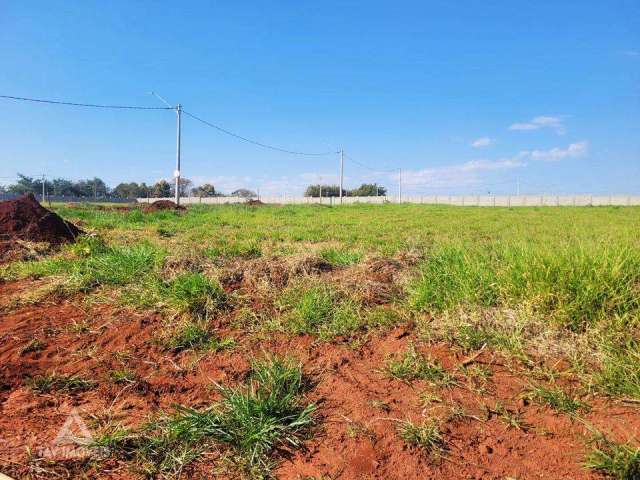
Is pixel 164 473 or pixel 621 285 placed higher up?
pixel 621 285

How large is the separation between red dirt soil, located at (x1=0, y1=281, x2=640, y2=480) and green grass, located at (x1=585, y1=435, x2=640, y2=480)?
0.21ft

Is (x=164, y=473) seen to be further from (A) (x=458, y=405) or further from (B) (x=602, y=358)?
(B) (x=602, y=358)

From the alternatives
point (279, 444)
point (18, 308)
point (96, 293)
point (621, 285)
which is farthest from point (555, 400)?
point (18, 308)

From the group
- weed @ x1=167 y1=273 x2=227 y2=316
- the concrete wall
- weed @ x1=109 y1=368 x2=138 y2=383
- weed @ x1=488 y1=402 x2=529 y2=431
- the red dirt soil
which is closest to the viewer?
the red dirt soil

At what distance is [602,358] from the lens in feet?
6.93

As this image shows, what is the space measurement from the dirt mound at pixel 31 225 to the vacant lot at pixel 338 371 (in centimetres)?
260

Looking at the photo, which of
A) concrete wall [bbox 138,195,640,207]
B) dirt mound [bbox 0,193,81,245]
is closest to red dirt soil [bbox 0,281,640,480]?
dirt mound [bbox 0,193,81,245]

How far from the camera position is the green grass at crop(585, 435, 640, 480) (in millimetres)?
1466

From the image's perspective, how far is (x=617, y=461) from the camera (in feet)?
4.90

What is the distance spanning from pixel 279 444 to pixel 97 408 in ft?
3.42

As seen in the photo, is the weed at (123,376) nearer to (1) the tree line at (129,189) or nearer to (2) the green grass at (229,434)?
(2) the green grass at (229,434)

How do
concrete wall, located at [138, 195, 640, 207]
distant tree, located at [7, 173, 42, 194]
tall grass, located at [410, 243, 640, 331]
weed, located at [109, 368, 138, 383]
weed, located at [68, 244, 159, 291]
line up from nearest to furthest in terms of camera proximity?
weed, located at [109, 368, 138, 383] → tall grass, located at [410, 243, 640, 331] → weed, located at [68, 244, 159, 291] → concrete wall, located at [138, 195, 640, 207] → distant tree, located at [7, 173, 42, 194]

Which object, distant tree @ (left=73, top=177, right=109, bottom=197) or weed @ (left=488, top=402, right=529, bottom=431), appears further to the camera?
distant tree @ (left=73, top=177, right=109, bottom=197)

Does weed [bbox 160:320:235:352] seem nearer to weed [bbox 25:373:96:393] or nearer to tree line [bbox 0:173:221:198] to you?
weed [bbox 25:373:96:393]
